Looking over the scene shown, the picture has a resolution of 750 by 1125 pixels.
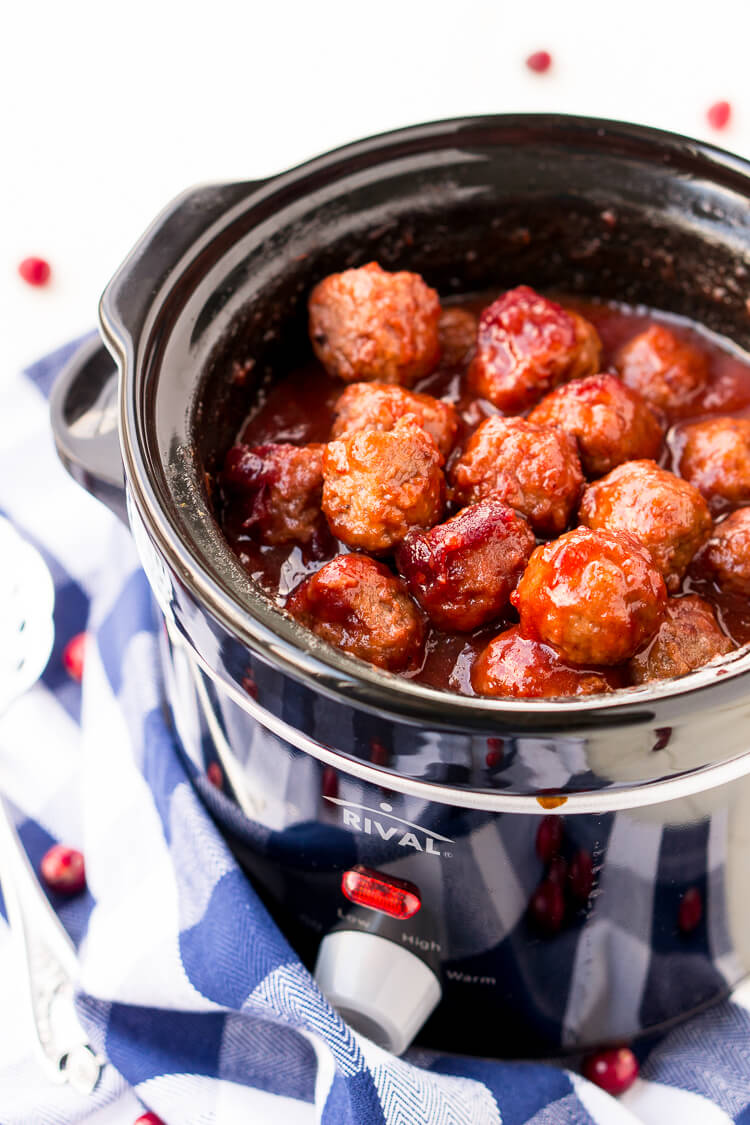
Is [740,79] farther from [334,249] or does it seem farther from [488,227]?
[334,249]

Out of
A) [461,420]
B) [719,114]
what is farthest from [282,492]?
[719,114]

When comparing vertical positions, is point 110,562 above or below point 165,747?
above

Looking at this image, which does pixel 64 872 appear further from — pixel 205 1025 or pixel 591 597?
pixel 591 597

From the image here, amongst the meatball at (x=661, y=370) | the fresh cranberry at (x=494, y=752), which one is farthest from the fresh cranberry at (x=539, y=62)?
the fresh cranberry at (x=494, y=752)

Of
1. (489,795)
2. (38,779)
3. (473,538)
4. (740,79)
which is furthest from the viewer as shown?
(740,79)

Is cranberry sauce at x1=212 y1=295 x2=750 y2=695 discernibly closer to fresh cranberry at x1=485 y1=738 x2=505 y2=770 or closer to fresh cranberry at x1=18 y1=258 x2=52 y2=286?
fresh cranberry at x1=485 y1=738 x2=505 y2=770

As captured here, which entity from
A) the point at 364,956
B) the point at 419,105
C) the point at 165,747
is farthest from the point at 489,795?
the point at 419,105
